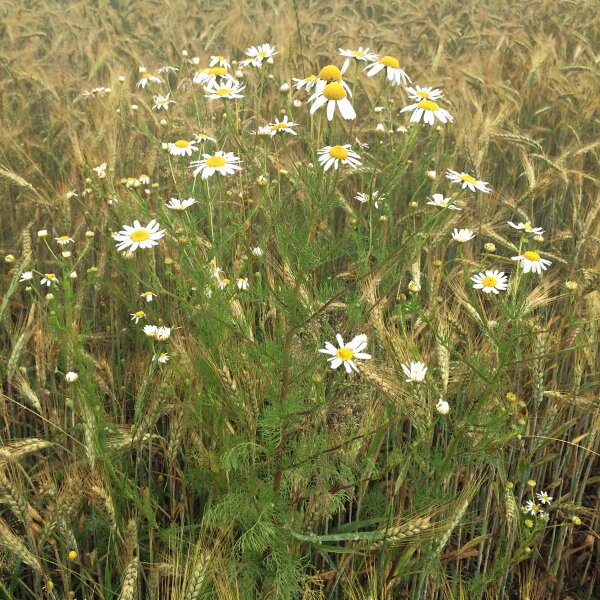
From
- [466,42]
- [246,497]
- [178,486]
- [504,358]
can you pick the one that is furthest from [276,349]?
[466,42]

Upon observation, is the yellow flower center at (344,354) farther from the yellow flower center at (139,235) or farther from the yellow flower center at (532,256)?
the yellow flower center at (139,235)

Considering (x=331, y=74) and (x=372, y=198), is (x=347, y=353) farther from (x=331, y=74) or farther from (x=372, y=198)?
(x=331, y=74)

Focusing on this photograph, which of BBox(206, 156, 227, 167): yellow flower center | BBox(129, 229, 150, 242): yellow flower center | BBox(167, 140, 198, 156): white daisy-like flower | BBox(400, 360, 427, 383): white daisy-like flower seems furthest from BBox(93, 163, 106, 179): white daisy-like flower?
BBox(400, 360, 427, 383): white daisy-like flower

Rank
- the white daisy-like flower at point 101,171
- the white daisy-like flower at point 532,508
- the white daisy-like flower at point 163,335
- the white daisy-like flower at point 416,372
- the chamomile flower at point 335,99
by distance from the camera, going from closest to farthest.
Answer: the white daisy-like flower at point 416,372 < the chamomile flower at point 335,99 < the white daisy-like flower at point 163,335 < the white daisy-like flower at point 532,508 < the white daisy-like flower at point 101,171

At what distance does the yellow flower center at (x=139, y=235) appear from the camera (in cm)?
184

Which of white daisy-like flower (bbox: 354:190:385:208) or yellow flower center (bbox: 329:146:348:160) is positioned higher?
yellow flower center (bbox: 329:146:348:160)

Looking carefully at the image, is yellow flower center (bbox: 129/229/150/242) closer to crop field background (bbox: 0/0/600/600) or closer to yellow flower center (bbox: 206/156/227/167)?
crop field background (bbox: 0/0/600/600)

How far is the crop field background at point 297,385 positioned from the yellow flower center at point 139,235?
13 mm

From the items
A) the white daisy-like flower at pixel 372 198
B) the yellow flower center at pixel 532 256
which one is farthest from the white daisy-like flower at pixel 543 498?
the white daisy-like flower at pixel 372 198

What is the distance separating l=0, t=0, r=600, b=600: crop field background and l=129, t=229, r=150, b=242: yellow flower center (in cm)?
1

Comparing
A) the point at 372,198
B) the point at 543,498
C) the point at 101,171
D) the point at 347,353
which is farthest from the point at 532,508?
the point at 101,171

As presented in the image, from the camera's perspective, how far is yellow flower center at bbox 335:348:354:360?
149 centimetres

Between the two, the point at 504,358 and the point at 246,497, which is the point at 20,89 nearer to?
the point at 246,497

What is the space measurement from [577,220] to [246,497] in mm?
1520
